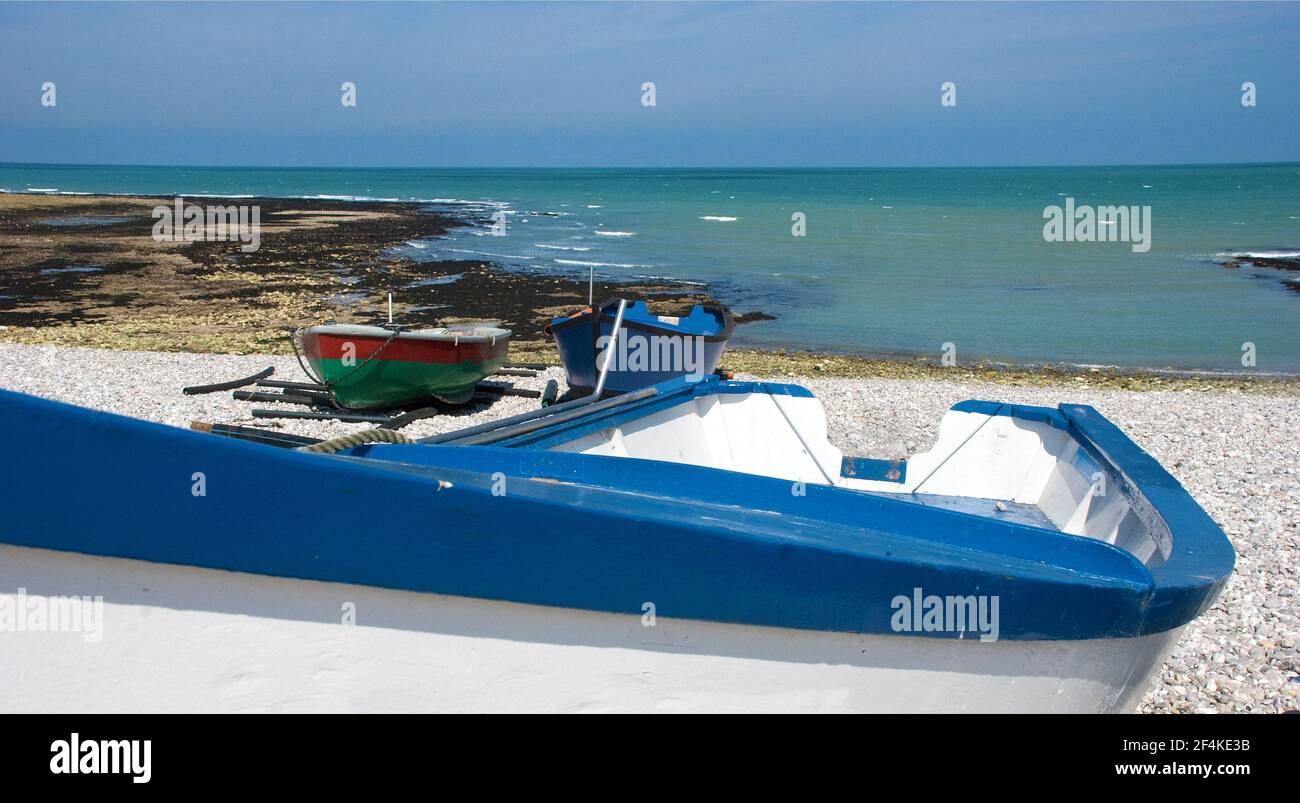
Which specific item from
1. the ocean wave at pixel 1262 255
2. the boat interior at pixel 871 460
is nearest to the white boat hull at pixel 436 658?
the boat interior at pixel 871 460

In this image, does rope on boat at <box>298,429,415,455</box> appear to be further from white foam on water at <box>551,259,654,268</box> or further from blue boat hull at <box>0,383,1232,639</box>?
→ white foam on water at <box>551,259,654,268</box>

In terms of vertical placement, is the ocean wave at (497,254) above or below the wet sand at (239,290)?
above

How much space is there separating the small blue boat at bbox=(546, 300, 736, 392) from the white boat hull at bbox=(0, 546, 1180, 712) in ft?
28.5

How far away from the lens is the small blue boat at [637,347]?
456 inches

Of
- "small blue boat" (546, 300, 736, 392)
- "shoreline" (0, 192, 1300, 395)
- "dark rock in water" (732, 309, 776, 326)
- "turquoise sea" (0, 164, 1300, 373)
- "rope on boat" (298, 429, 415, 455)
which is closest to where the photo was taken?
"rope on boat" (298, 429, 415, 455)

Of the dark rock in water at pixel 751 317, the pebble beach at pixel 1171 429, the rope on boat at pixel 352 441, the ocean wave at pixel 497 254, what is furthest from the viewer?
the ocean wave at pixel 497 254

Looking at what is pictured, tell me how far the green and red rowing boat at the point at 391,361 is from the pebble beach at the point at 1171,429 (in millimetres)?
506

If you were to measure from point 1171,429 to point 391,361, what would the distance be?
9.64 meters

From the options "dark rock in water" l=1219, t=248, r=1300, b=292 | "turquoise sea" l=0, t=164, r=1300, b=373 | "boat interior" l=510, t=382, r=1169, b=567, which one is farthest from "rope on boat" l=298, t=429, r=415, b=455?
"dark rock in water" l=1219, t=248, r=1300, b=292

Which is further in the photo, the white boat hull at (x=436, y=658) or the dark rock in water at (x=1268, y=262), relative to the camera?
the dark rock in water at (x=1268, y=262)

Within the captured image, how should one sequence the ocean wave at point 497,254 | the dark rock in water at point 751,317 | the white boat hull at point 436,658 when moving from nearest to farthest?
1. the white boat hull at point 436,658
2. the dark rock in water at point 751,317
3. the ocean wave at point 497,254

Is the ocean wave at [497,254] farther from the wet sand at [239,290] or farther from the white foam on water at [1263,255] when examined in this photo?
the white foam on water at [1263,255]

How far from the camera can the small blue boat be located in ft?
38.0
